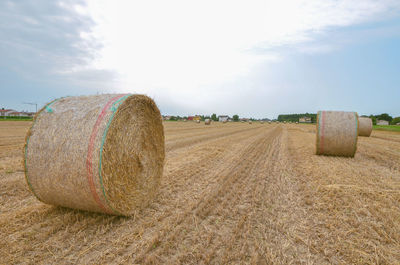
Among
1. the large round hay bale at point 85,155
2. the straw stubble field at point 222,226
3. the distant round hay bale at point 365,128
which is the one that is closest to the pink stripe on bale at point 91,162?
the large round hay bale at point 85,155

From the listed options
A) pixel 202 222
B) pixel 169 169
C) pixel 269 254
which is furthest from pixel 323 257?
pixel 169 169

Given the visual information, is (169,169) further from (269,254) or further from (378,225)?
(378,225)

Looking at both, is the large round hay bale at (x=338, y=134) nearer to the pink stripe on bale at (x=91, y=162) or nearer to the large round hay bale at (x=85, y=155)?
the large round hay bale at (x=85, y=155)

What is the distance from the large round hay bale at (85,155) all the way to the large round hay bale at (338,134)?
27.6ft

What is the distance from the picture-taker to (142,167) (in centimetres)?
464

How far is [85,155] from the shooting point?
3.36m

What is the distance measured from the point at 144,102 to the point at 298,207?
3.67 meters

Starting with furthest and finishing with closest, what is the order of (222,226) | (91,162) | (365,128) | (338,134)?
(365,128) → (338,134) → (222,226) → (91,162)

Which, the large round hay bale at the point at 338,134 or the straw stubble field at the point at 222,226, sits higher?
the large round hay bale at the point at 338,134

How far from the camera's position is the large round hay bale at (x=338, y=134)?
950 centimetres

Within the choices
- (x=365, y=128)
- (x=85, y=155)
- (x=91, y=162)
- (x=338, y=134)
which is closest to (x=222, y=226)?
(x=91, y=162)

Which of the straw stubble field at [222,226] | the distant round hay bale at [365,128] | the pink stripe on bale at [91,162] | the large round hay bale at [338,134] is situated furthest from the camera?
the distant round hay bale at [365,128]

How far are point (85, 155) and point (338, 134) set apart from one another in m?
9.75

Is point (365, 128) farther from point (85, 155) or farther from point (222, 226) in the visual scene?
point (85, 155)
